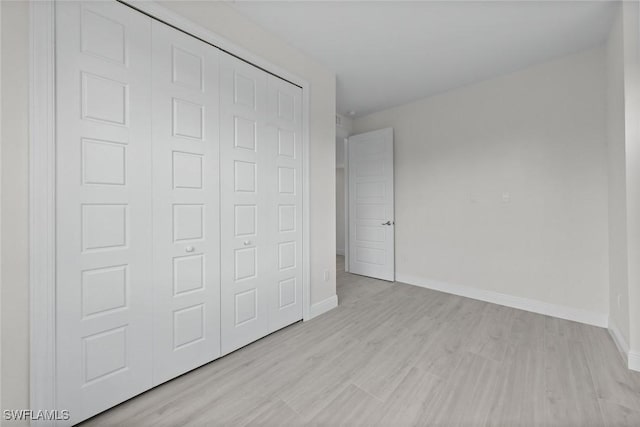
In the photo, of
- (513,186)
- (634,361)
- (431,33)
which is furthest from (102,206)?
(513,186)

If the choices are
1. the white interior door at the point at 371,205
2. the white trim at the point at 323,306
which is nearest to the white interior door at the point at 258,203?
the white trim at the point at 323,306

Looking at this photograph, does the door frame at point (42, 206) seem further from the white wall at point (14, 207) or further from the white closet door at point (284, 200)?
the white closet door at point (284, 200)

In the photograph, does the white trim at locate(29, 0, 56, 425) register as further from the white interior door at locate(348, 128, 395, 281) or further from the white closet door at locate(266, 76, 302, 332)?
the white interior door at locate(348, 128, 395, 281)

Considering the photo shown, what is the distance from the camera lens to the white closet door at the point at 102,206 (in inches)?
51.9

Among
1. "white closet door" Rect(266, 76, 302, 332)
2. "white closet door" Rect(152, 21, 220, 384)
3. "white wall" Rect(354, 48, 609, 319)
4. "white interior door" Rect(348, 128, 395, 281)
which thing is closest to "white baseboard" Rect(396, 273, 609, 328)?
"white wall" Rect(354, 48, 609, 319)

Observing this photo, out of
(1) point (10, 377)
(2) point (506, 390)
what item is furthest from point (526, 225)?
(1) point (10, 377)

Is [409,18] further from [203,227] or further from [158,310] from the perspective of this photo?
[158,310]

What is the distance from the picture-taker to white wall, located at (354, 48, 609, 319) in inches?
99.4

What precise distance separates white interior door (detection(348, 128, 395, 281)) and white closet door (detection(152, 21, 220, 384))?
109 inches

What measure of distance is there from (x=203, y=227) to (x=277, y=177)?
2.66 feet

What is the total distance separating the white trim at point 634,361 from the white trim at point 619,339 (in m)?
0.06

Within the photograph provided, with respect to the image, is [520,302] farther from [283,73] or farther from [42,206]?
[42,206]

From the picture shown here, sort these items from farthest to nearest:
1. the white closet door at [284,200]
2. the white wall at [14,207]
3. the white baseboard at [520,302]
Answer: the white baseboard at [520,302] < the white closet door at [284,200] < the white wall at [14,207]

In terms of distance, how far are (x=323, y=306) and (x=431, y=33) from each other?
2.90m
